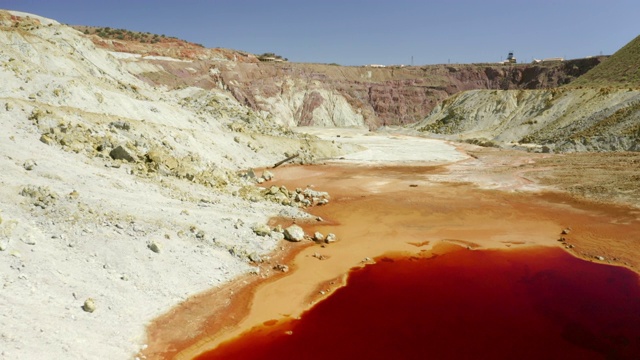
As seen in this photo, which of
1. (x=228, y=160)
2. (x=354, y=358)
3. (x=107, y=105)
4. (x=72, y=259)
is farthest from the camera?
(x=228, y=160)

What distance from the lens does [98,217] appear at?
12.7 m

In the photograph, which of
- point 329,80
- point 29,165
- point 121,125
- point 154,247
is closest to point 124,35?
point 329,80

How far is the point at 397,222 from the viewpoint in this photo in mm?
19469

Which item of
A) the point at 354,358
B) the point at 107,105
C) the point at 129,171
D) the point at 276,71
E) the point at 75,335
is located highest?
the point at 276,71

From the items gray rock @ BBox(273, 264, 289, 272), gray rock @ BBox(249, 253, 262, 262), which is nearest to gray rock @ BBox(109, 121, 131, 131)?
gray rock @ BBox(249, 253, 262, 262)

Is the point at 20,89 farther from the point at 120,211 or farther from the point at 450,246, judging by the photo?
the point at 450,246

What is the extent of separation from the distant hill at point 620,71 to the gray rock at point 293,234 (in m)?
49.9

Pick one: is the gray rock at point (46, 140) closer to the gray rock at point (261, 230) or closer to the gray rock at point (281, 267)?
the gray rock at point (261, 230)

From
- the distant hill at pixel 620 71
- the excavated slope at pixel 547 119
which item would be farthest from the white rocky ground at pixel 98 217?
the distant hill at pixel 620 71

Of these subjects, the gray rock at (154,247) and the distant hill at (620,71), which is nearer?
the gray rock at (154,247)

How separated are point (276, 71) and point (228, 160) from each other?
168ft

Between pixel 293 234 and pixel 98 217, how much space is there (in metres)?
6.92

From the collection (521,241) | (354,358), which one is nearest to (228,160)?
(521,241)

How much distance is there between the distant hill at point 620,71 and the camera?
50.8 metres
